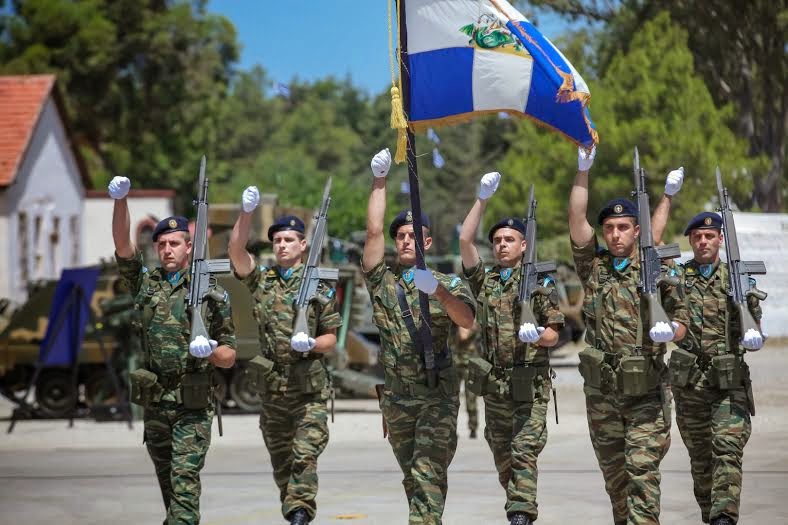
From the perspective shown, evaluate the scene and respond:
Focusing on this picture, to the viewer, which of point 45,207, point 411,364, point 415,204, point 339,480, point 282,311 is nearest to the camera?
point 415,204

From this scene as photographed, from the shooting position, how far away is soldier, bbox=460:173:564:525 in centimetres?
917

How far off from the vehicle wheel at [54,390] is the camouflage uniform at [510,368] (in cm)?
1360

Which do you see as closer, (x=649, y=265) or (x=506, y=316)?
(x=649, y=265)

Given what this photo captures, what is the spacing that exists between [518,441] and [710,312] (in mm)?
1578

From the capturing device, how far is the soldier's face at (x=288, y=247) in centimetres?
978

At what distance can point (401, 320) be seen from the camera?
28.7ft

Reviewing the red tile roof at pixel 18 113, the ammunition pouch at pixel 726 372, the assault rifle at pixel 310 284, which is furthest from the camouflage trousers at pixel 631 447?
the red tile roof at pixel 18 113

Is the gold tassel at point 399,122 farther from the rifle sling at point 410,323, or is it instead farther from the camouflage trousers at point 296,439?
the camouflage trousers at point 296,439

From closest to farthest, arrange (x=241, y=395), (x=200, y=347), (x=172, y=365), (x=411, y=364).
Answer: (x=200, y=347), (x=411, y=364), (x=172, y=365), (x=241, y=395)

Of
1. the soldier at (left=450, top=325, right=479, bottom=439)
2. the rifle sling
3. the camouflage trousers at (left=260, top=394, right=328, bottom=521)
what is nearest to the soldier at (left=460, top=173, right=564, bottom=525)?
the rifle sling

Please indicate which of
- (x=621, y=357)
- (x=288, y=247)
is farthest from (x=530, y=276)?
(x=288, y=247)

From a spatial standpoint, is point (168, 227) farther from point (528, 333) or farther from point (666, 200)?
point (666, 200)

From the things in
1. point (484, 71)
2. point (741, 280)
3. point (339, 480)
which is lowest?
point (339, 480)

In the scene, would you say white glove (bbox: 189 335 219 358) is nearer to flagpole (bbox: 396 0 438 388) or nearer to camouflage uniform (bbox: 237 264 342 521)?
camouflage uniform (bbox: 237 264 342 521)
